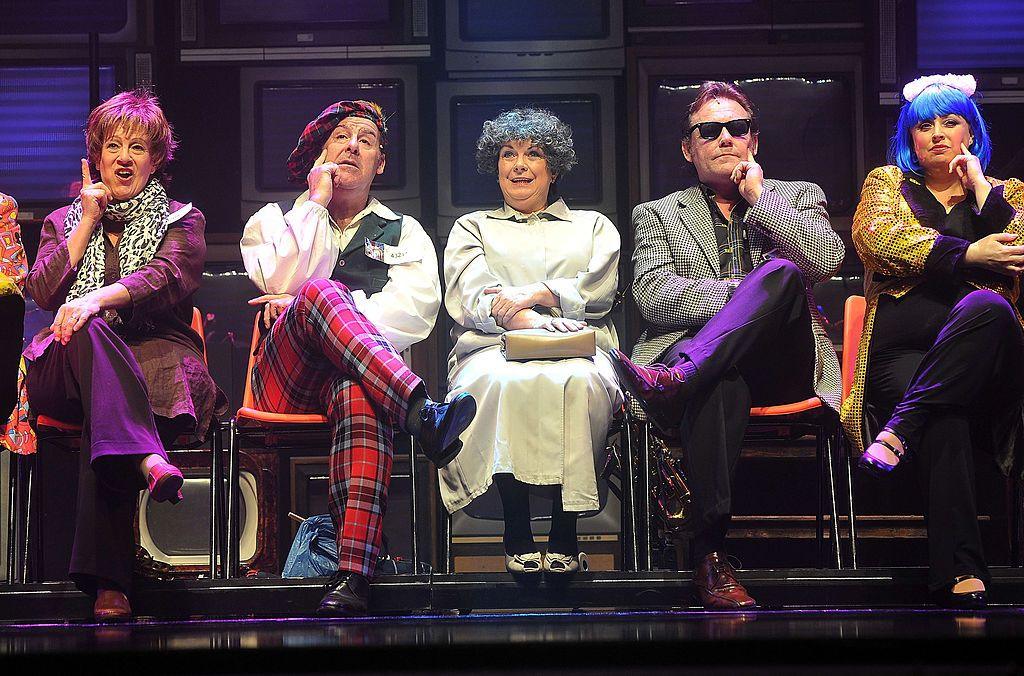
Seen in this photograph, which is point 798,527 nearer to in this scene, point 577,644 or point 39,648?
point 577,644

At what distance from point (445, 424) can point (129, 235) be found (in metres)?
1.17

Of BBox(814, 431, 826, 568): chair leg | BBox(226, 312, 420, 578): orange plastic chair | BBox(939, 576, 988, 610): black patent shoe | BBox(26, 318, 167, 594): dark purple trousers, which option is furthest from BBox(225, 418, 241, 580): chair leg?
BBox(939, 576, 988, 610): black patent shoe

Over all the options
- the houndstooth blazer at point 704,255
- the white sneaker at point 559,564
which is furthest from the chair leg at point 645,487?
the white sneaker at point 559,564

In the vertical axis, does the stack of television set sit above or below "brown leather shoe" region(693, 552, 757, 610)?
above

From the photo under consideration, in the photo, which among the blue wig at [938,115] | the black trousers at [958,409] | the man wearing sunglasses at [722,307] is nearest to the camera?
the black trousers at [958,409]

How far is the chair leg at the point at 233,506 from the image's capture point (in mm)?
3408

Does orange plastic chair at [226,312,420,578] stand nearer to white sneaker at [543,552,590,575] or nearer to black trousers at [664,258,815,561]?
white sneaker at [543,552,590,575]

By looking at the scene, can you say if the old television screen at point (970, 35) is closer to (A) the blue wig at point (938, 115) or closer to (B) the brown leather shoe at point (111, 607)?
(A) the blue wig at point (938, 115)

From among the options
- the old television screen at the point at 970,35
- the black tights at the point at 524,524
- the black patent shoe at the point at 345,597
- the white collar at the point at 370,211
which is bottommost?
the black patent shoe at the point at 345,597

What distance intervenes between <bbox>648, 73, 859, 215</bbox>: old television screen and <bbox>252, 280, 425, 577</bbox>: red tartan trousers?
1605 millimetres

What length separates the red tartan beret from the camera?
3.91 metres

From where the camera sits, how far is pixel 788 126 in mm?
4375

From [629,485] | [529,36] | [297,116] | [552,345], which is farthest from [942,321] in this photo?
[297,116]

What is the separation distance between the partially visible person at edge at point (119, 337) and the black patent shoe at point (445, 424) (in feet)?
1.92
